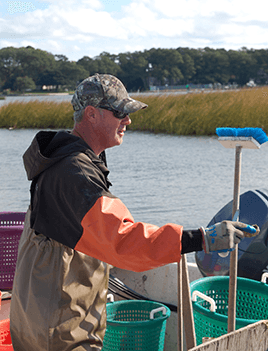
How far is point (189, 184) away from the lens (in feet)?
33.6

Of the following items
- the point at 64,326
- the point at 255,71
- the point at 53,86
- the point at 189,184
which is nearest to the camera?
the point at 64,326

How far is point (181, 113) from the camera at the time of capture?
1742cm

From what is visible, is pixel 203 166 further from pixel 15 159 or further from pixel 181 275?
pixel 181 275

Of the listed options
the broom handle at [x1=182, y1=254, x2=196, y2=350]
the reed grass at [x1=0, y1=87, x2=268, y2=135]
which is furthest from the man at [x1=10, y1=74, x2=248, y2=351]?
the reed grass at [x1=0, y1=87, x2=268, y2=135]

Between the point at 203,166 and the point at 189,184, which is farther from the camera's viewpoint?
the point at 203,166

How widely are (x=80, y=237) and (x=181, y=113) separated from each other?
16.2m

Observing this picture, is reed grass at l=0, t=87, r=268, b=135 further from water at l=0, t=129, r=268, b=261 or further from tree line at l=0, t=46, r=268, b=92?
tree line at l=0, t=46, r=268, b=92

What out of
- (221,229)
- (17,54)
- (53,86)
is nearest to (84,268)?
(221,229)

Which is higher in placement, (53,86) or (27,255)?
(53,86)

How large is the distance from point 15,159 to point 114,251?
13.3m

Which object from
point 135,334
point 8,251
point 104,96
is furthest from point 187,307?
point 8,251

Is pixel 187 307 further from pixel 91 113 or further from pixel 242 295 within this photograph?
pixel 91 113

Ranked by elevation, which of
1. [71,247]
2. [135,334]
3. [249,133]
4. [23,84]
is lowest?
[135,334]

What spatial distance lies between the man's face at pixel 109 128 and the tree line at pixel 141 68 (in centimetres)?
4481
